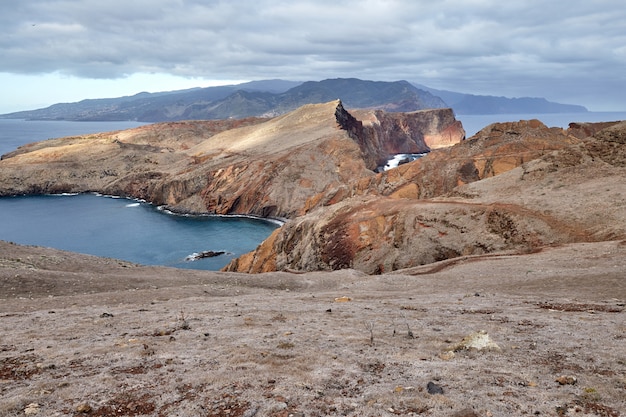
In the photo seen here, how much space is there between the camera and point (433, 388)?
8.05 meters

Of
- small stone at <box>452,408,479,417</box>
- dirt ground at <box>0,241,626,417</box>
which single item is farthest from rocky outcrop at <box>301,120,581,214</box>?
small stone at <box>452,408,479,417</box>

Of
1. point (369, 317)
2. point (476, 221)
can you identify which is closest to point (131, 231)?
point (476, 221)

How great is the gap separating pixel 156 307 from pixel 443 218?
28512 millimetres

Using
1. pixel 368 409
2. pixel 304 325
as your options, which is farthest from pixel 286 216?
pixel 368 409

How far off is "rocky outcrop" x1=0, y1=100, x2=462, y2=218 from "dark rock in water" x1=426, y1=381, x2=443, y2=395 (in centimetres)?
8840

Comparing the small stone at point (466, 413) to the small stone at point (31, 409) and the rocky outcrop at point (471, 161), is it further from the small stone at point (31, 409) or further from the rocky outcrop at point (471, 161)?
the rocky outcrop at point (471, 161)

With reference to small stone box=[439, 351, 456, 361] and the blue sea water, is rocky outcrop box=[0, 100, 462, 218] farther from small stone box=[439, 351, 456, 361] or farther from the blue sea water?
small stone box=[439, 351, 456, 361]

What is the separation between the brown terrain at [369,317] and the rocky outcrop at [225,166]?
50866mm

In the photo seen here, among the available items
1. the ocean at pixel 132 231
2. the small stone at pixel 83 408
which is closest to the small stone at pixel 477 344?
the small stone at pixel 83 408

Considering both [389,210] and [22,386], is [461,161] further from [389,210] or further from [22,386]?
[22,386]

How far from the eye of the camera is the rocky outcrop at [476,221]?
3403cm

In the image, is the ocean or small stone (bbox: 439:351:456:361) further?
the ocean

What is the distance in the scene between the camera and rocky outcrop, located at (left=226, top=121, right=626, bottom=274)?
34.0m

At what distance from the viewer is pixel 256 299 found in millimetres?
19391
